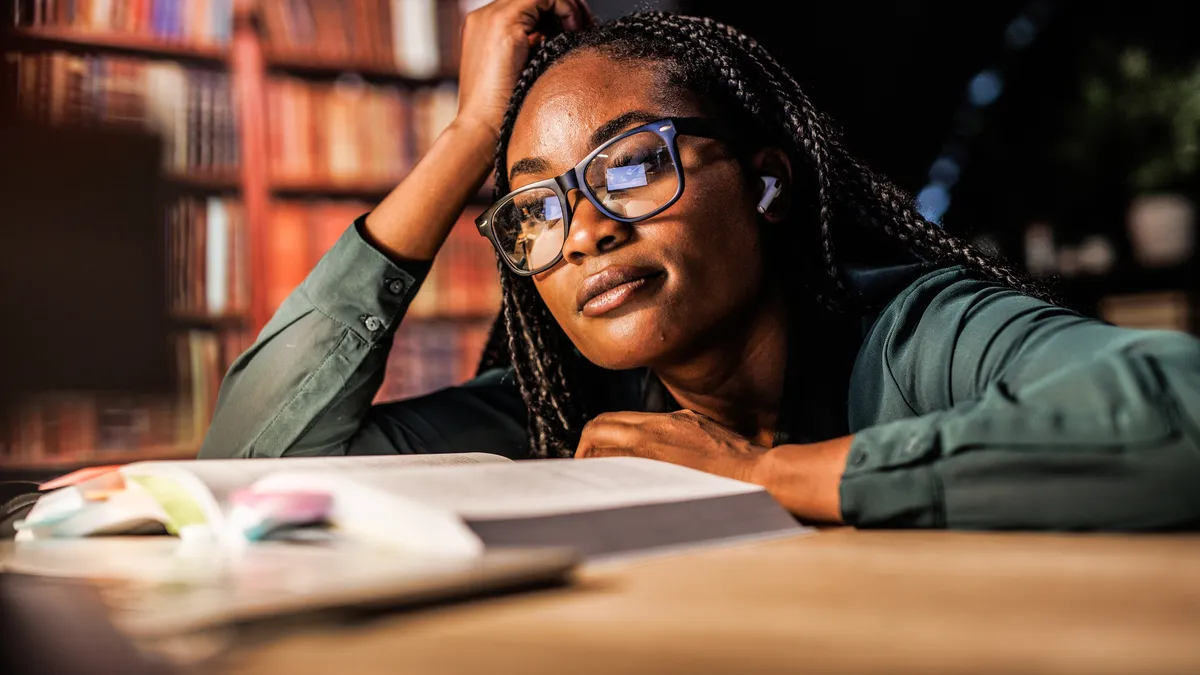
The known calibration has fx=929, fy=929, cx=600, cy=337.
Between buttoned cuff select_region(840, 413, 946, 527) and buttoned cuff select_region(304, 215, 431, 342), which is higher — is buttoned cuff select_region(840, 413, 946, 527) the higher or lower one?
the lower one

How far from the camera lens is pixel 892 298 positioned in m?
1.27

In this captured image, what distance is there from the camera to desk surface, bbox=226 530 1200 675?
0.35 meters

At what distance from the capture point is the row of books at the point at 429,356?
3.06m

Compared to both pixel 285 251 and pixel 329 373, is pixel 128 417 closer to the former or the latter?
pixel 285 251

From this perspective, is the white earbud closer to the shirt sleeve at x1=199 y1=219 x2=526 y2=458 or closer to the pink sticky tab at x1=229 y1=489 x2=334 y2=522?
the shirt sleeve at x1=199 y1=219 x2=526 y2=458

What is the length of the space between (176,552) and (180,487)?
80mm

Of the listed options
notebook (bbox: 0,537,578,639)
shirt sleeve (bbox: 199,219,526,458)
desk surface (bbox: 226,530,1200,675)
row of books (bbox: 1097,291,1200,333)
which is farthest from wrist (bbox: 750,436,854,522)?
row of books (bbox: 1097,291,1200,333)

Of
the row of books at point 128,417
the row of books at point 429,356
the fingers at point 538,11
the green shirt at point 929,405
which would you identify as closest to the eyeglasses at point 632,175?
the green shirt at point 929,405

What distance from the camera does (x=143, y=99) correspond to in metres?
2.81

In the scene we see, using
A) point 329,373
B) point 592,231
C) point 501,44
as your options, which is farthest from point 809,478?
point 501,44

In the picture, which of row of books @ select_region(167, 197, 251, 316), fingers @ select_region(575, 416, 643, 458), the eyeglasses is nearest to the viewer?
fingers @ select_region(575, 416, 643, 458)

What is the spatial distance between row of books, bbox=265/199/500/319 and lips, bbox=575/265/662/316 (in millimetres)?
1592

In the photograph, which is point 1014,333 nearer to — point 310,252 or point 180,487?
point 180,487

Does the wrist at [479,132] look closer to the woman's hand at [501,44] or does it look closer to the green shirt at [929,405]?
the woman's hand at [501,44]
